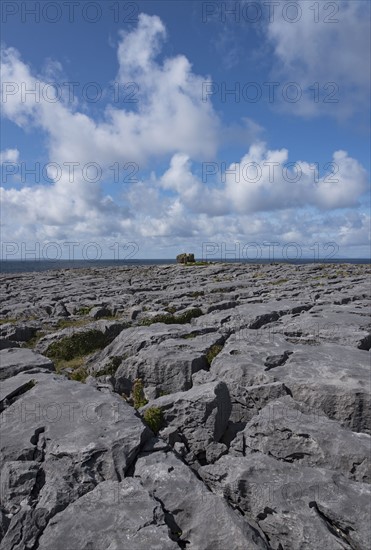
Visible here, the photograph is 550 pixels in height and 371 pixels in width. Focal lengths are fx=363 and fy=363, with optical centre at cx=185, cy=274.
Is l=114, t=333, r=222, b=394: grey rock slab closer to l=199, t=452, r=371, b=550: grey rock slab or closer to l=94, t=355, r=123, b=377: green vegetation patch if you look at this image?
l=94, t=355, r=123, b=377: green vegetation patch

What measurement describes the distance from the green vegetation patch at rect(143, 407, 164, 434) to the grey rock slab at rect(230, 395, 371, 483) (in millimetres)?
2134

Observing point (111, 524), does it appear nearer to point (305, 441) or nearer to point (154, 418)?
point (154, 418)

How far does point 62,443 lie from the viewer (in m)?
8.64

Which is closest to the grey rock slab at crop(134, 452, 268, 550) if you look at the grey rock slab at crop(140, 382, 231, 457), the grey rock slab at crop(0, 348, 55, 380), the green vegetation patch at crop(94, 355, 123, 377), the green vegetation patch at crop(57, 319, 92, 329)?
the grey rock slab at crop(140, 382, 231, 457)

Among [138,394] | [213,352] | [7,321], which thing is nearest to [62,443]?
[138,394]

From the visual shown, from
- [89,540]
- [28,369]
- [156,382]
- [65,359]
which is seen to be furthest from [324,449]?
[65,359]

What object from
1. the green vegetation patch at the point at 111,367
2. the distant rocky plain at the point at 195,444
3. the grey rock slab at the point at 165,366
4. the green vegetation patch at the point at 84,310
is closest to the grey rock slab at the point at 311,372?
the distant rocky plain at the point at 195,444

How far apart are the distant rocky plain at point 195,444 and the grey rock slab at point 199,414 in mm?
33

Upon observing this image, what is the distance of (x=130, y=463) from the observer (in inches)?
324

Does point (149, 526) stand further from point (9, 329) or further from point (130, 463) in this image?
point (9, 329)

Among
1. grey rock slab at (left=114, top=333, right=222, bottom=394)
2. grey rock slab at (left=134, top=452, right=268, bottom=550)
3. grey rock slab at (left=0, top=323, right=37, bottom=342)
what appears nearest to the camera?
grey rock slab at (left=134, top=452, right=268, bottom=550)

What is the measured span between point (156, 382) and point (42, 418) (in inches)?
177

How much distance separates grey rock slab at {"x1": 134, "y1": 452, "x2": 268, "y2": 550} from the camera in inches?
248

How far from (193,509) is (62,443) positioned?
3547 mm
